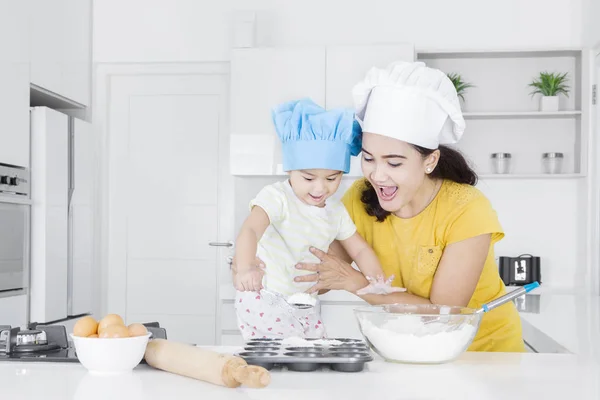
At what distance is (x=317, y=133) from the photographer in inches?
76.6

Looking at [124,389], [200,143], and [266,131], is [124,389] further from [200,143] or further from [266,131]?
[200,143]

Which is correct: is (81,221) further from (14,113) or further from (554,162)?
(554,162)

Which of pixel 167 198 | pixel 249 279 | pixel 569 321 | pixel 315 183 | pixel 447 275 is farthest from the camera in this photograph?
pixel 167 198

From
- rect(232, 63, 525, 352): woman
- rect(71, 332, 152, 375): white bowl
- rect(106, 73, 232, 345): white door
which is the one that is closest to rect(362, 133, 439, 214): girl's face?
rect(232, 63, 525, 352): woman

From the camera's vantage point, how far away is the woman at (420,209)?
179 cm

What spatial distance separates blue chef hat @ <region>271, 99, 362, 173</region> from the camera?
1937 mm

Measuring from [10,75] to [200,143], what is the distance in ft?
4.23

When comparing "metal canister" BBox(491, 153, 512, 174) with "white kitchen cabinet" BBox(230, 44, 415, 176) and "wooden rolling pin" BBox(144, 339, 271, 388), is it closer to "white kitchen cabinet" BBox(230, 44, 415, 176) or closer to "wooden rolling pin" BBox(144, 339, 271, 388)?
"white kitchen cabinet" BBox(230, 44, 415, 176)

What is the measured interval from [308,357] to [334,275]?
654 millimetres

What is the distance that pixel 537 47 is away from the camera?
438 cm

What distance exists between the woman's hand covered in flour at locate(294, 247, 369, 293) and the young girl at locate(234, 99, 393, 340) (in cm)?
5

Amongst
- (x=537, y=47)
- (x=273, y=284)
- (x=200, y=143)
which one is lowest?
(x=273, y=284)

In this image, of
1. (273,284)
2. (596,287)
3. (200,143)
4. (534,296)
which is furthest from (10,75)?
(596,287)

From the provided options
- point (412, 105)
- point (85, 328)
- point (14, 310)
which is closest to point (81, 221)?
point (14, 310)
